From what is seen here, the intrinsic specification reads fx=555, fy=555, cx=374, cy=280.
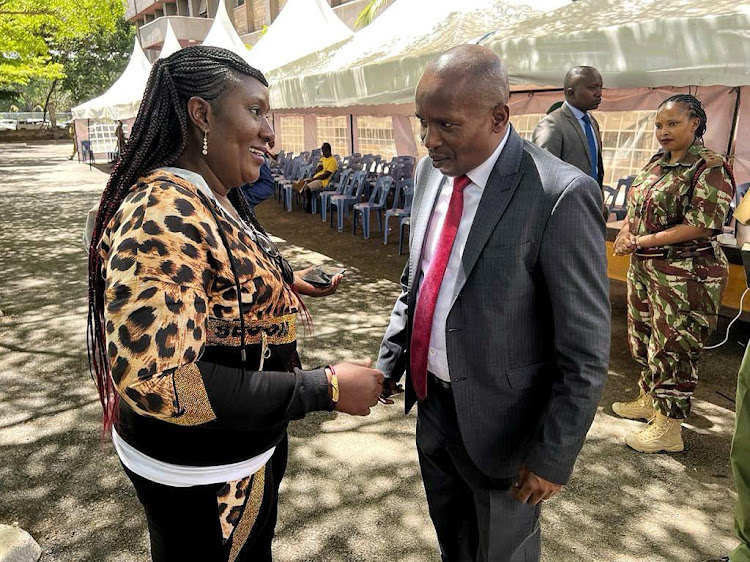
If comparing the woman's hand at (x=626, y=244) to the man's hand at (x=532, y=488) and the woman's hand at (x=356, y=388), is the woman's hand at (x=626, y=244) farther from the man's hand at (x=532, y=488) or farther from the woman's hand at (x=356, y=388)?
the woman's hand at (x=356, y=388)

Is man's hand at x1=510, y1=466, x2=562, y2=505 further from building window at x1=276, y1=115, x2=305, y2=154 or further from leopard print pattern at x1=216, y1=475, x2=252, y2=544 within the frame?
building window at x1=276, y1=115, x2=305, y2=154

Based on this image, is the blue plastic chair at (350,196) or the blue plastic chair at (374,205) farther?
the blue plastic chair at (350,196)

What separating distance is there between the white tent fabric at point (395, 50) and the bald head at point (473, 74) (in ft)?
15.8

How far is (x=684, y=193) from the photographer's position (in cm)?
317

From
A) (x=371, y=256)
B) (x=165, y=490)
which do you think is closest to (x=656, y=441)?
(x=165, y=490)

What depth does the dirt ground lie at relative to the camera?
2.61 m

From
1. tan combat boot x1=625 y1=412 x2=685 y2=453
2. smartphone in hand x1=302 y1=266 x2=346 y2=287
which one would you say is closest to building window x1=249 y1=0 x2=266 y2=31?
tan combat boot x1=625 y1=412 x2=685 y2=453

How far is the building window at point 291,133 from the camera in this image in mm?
19119

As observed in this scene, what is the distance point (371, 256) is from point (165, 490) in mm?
7029

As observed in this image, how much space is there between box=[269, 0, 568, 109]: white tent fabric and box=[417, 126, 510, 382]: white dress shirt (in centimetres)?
469

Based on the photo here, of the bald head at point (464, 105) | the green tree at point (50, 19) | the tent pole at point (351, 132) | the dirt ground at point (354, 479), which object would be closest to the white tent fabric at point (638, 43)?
the dirt ground at point (354, 479)

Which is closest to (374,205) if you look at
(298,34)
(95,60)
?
(298,34)

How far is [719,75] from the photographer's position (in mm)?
4031

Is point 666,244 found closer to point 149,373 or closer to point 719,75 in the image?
point 719,75
